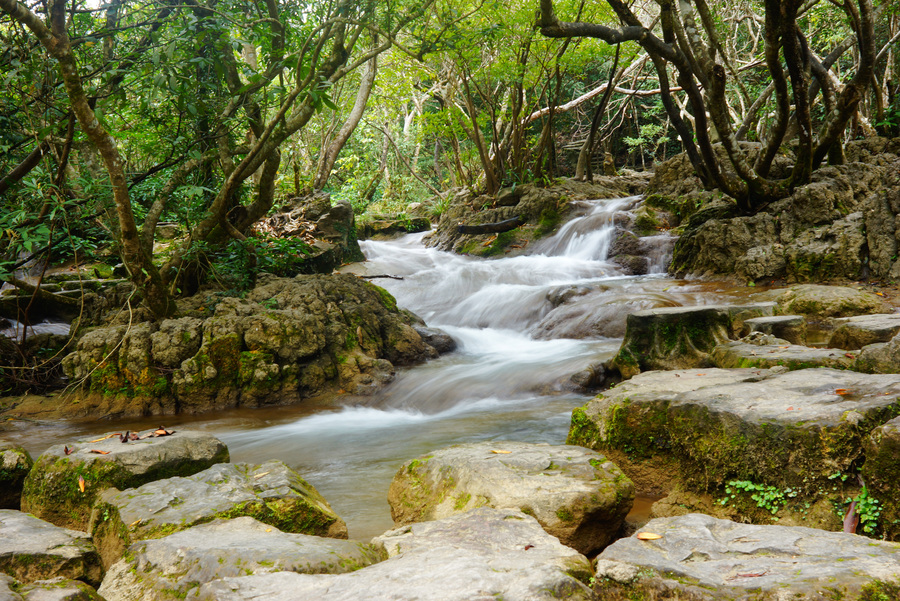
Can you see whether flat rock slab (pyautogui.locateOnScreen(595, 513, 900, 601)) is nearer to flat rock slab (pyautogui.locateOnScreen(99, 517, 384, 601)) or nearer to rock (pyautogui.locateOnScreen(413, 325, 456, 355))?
flat rock slab (pyautogui.locateOnScreen(99, 517, 384, 601))

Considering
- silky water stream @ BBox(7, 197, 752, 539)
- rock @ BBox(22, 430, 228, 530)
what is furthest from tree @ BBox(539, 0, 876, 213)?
rock @ BBox(22, 430, 228, 530)

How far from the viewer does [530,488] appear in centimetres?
265

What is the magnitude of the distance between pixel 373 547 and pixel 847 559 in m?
1.65

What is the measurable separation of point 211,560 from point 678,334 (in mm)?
4566

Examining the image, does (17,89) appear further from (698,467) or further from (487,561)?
(698,467)

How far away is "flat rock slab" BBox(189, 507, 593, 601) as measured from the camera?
1610mm

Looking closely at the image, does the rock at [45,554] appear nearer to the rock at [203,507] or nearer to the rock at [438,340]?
the rock at [203,507]

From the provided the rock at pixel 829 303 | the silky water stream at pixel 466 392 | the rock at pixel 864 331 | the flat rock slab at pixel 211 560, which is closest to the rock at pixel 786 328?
the rock at pixel 864 331

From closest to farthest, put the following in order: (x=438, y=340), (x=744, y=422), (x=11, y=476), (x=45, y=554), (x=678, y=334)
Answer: (x=45, y=554) → (x=744, y=422) → (x=11, y=476) → (x=678, y=334) → (x=438, y=340)

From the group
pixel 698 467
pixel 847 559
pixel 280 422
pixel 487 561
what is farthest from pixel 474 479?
pixel 280 422

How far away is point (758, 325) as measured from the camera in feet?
16.2

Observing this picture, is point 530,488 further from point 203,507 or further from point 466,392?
point 466,392

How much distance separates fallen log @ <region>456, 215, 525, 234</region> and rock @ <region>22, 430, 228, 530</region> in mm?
12240

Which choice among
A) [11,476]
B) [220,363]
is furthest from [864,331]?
[220,363]
